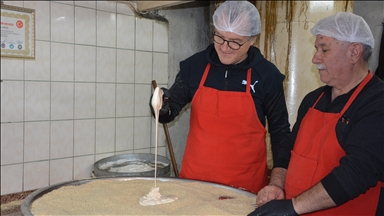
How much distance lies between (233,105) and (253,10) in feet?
1.85

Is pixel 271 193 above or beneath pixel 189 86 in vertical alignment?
beneath

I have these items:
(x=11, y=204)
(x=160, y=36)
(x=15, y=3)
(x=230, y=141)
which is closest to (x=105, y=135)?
(x=11, y=204)

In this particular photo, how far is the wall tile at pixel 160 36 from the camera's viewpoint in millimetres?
4008

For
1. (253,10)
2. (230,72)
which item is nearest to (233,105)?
(230,72)

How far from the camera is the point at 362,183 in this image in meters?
1.30

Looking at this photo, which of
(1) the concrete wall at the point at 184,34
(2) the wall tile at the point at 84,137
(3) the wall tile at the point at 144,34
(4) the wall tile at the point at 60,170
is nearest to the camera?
(4) the wall tile at the point at 60,170

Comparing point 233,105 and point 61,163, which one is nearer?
point 233,105

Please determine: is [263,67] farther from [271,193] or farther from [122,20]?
[122,20]

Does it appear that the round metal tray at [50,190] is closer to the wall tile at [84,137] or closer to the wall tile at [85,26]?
the wall tile at [84,137]

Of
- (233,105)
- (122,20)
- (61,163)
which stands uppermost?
(122,20)

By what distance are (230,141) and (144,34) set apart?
2.15 metres

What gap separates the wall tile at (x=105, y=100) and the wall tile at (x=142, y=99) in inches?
10.7

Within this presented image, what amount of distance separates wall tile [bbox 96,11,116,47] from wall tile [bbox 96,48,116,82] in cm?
7

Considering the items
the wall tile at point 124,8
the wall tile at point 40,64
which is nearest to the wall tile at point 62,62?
the wall tile at point 40,64
